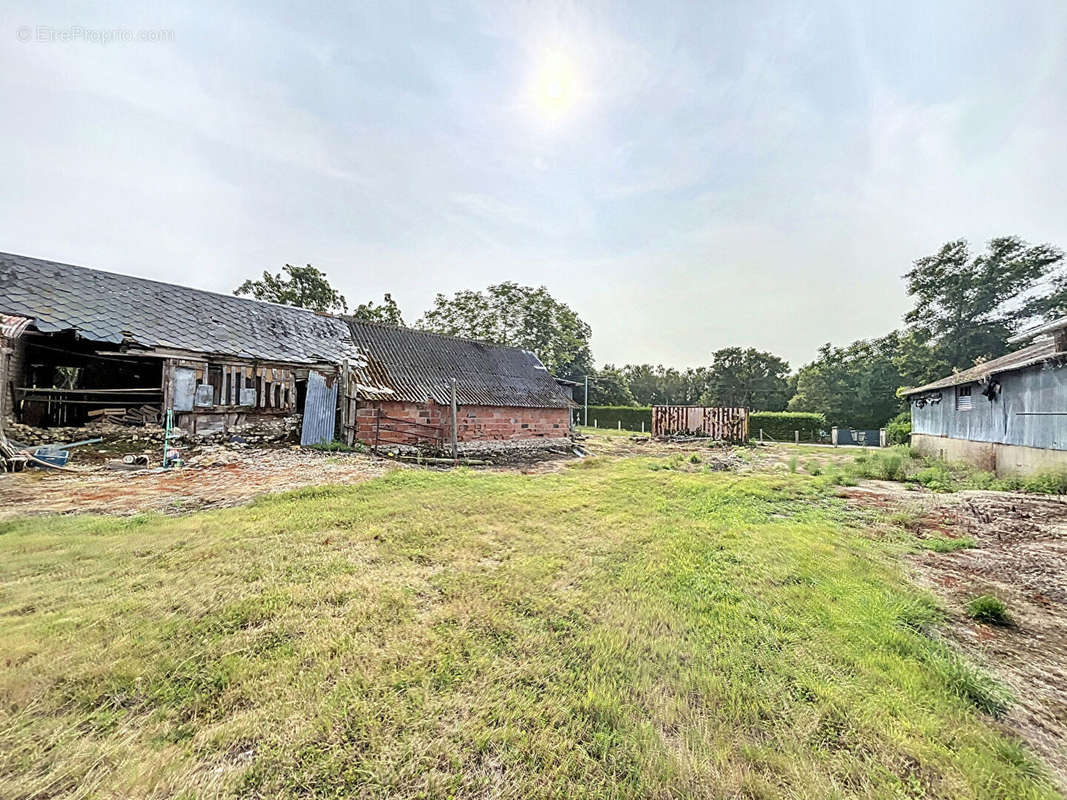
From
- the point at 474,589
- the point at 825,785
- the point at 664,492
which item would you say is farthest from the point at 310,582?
the point at 664,492

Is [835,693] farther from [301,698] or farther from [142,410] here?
[142,410]

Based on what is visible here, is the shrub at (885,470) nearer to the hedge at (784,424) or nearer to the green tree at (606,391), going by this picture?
the hedge at (784,424)

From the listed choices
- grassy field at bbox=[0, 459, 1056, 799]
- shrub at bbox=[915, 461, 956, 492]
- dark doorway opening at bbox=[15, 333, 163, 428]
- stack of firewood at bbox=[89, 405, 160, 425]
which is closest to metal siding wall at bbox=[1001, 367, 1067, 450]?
shrub at bbox=[915, 461, 956, 492]

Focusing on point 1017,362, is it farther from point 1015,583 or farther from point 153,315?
point 153,315

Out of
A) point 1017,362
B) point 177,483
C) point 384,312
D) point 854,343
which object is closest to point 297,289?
point 384,312

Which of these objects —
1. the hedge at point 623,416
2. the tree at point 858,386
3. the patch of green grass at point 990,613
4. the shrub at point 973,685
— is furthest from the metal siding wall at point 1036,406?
the tree at point 858,386

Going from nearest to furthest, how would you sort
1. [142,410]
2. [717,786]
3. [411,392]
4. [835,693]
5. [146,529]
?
[717,786] < [835,693] < [146,529] < [142,410] < [411,392]

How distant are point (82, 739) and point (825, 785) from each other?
3051mm

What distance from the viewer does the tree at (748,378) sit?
44600 millimetres

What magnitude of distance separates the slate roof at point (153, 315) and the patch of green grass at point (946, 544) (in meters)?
13.7

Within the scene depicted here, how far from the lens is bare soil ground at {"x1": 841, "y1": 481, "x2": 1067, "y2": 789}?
7.16 ft

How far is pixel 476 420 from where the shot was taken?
1448 cm

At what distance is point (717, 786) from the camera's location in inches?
63.7

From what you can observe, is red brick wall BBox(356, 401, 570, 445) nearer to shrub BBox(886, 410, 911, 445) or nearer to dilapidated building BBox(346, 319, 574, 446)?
dilapidated building BBox(346, 319, 574, 446)
